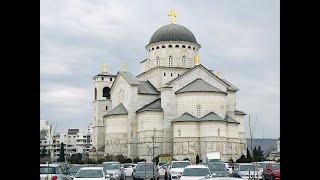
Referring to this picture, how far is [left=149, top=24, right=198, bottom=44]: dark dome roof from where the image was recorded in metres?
97.2

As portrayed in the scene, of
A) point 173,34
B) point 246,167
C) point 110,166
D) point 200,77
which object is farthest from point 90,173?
point 173,34

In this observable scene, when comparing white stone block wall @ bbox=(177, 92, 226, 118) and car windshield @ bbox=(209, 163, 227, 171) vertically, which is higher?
white stone block wall @ bbox=(177, 92, 226, 118)

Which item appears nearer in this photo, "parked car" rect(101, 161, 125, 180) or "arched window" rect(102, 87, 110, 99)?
"parked car" rect(101, 161, 125, 180)

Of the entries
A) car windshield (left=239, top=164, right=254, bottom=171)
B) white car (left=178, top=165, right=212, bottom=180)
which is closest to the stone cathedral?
car windshield (left=239, top=164, right=254, bottom=171)

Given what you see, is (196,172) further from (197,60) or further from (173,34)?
(173,34)

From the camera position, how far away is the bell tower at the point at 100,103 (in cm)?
10294

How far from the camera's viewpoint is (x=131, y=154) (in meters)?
88.8

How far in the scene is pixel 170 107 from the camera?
8700 centimetres

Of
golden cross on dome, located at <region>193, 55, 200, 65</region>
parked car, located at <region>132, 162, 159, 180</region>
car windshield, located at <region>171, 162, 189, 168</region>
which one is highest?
golden cross on dome, located at <region>193, 55, 200, 65</region>

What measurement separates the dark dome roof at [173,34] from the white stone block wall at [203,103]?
49.7 ft

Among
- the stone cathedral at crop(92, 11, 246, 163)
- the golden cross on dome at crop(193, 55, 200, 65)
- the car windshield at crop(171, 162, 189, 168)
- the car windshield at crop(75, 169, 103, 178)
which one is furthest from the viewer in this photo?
the golden cross on dome at crop(193, 55, 200, 65)

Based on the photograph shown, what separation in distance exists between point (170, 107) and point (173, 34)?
56.0 ft

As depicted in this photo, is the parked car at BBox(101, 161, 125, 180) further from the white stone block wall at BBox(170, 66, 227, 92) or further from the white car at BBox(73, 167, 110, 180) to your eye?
the white stone block wall at BBox(170, 66, 227, 92)
